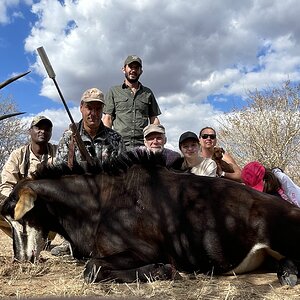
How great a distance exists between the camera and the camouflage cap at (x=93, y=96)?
5.89m

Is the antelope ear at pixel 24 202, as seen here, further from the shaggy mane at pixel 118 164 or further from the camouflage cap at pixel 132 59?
the camouflage cap at pixel 132 59

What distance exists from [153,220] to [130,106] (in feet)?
9.96

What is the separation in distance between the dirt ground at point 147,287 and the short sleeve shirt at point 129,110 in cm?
283

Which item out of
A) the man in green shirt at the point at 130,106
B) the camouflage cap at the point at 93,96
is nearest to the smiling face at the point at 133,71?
the man in green shirt at the point at 130,106

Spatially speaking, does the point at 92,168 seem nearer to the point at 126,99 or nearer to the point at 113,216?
the point at 113,216

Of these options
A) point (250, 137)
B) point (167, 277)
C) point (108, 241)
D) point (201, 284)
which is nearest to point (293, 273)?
point (201, 284)

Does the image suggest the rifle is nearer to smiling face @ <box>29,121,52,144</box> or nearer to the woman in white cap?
smiling face @ <box>29,121,52,144</box>

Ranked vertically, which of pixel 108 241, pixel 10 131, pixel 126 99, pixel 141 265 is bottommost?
pixel 141 265

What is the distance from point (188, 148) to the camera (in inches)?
235

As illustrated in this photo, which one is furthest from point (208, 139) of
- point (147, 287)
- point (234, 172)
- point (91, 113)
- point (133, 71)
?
point (147, 287)

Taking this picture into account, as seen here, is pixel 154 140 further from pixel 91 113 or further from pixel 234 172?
pixel 234 172

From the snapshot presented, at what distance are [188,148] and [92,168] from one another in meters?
1.63

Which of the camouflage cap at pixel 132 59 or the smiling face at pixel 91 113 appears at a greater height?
the camouflage cap at pixel 132 59

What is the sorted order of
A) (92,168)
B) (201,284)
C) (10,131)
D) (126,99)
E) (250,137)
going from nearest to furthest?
(201,284) < (92,168) < (126,99) < (250,137) < (10,131)
